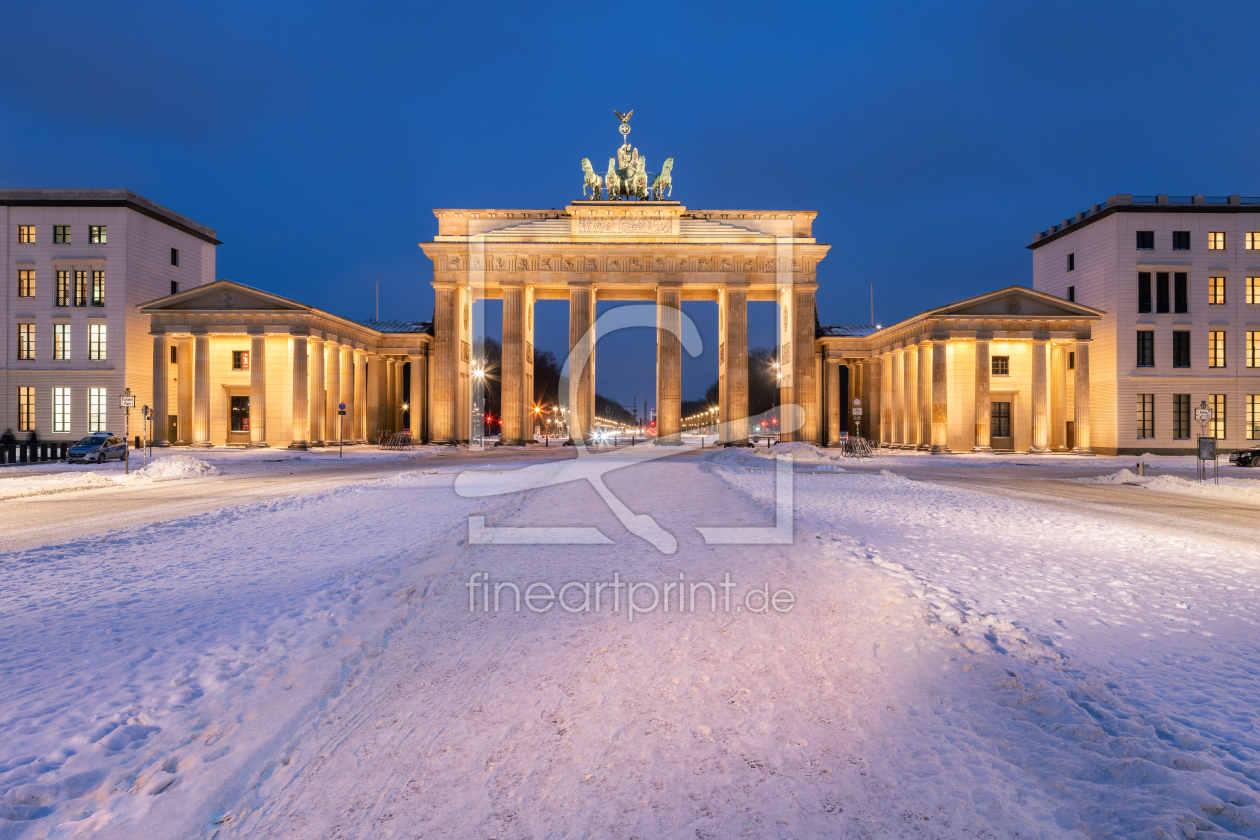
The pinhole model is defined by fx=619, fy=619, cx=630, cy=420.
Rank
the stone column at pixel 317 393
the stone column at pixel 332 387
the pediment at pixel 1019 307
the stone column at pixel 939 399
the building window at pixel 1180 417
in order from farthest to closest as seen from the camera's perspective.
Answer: the stone column at pixel 332 387 < the stone column at pixel 317 393 < the stone column at pixel 939 399 < the pediment at pixel 1019 307 < the building window at pixel 1180 417

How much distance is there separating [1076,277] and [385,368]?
61.4m

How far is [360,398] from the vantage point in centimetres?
5819

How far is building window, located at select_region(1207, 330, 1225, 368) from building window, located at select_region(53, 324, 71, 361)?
84399mm

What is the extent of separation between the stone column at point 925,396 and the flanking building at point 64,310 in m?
61.1

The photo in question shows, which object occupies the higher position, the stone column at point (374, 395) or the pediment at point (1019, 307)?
the pediment at point (1019, 307)

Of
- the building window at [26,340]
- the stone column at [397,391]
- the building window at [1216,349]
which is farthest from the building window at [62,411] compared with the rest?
the building window at [1216,349]

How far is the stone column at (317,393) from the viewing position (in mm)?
47438

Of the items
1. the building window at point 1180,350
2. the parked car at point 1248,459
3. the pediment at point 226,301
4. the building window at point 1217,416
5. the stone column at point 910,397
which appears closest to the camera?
the parked car at point 1248,459

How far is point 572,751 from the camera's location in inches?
159

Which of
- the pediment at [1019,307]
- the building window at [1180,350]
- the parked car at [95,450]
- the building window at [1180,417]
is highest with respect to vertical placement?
the pediment at [1019,307]

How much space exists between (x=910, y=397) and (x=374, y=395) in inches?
1911

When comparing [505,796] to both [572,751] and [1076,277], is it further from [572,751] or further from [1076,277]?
[1076,277]

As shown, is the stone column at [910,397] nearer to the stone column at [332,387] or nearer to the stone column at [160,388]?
the stone column at [332,387]

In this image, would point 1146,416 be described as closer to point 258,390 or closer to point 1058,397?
point 1058,397
